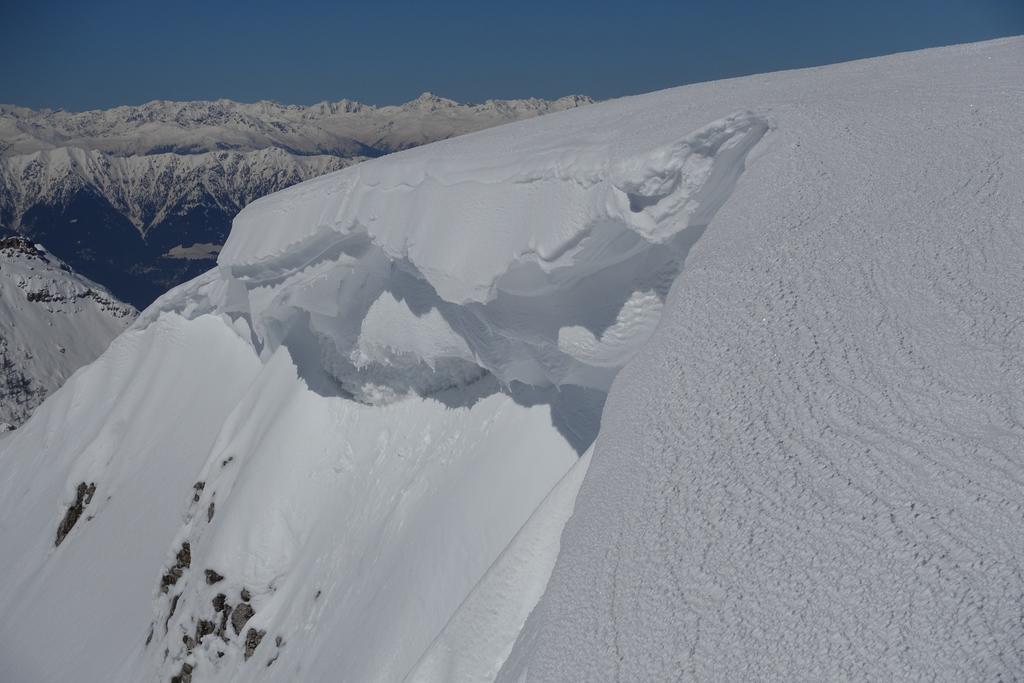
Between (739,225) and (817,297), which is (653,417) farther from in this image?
(739,225)

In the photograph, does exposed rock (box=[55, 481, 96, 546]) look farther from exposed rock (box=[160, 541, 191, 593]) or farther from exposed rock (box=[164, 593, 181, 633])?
exposed rock (box=[164, 593, 181, 633])

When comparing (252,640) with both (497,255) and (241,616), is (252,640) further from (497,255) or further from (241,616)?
(497,255)

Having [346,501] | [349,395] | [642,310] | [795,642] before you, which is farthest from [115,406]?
[795,642]

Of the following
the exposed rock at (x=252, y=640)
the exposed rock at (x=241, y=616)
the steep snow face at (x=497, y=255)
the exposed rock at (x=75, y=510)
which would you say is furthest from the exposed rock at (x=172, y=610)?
the exposed rock at (x=75, y=510)

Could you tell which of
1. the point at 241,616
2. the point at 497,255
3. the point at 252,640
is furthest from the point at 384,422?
the point at 497,255

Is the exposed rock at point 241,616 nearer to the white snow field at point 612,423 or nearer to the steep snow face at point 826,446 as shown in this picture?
the white snow field at point 612,423

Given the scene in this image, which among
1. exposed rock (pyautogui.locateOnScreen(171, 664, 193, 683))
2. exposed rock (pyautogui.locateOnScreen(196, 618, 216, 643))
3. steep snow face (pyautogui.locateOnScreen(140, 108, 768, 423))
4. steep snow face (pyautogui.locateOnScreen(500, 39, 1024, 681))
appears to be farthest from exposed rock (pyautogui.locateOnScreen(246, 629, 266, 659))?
steep snow face (pyautogui.locateOnScreen(500, 39, 1024, 681))
